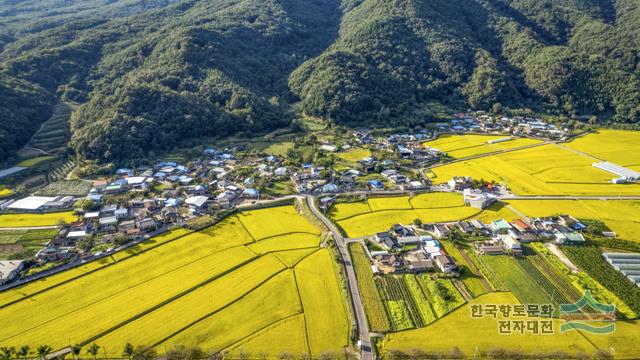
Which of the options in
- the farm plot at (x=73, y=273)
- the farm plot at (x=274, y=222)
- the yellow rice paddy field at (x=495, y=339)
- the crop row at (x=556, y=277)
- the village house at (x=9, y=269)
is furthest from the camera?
the farm plot at (x=274, y=222)

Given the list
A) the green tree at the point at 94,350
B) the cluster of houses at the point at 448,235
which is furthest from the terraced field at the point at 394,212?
the green tree at the point at 94,350

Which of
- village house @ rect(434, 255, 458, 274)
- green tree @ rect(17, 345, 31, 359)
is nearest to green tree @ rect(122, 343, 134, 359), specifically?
green tree @ rect(17, 345, 31, 359)

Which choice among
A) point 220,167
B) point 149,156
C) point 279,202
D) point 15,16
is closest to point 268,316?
point 279,202

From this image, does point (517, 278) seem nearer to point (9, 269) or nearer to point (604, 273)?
point (604, 273)

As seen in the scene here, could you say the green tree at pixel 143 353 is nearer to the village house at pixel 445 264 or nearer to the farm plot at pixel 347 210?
the farm plot at pixel 347 210

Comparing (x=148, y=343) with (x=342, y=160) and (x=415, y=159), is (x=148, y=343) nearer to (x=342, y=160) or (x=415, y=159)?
(x=342, y=160)

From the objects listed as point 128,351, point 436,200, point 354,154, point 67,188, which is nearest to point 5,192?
point 67,188
